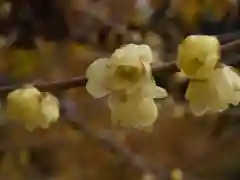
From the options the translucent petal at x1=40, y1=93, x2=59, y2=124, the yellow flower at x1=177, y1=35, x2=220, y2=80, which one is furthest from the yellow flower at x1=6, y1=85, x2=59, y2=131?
the yellow flower at x1=177, y1=35, x2=220, y2=80

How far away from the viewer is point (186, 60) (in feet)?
0.95

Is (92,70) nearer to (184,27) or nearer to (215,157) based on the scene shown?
(184,27)

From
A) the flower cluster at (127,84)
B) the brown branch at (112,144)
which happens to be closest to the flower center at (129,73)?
the flower cluster at (127,84)

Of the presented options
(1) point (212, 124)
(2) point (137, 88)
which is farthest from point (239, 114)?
(2) point (137, 88)

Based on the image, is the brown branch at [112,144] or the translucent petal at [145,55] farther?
the brown branch at [112,144]

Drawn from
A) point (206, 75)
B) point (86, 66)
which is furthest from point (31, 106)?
point (86, 66)

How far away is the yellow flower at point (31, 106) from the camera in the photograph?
1.15 ft

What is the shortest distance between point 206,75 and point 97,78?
57 millimetres

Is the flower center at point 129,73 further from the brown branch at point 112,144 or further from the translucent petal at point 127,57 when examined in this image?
the brown branch at point 112,144

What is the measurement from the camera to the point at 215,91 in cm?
31

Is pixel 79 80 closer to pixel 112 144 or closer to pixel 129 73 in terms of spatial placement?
pixel 129 73

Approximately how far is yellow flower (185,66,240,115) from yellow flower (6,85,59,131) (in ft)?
0.31

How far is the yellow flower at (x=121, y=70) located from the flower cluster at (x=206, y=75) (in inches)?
0.8

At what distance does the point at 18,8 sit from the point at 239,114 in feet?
0.97
